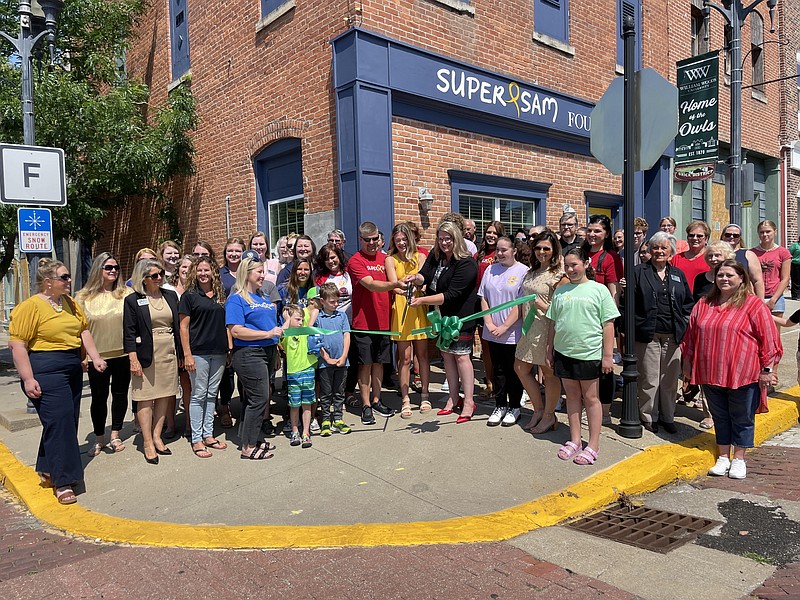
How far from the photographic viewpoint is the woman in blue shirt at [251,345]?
513cm

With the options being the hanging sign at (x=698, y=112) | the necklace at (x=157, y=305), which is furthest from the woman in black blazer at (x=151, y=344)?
the hanging sign at (x=698, y=112)

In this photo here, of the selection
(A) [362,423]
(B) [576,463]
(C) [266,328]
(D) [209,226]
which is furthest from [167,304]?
(D) [209,226]

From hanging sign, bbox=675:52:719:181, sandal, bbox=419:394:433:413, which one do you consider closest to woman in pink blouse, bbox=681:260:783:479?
sandal, bbox=419:394:433:413

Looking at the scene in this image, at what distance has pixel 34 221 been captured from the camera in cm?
691

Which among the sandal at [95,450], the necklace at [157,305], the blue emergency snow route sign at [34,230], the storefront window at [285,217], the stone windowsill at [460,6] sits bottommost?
the sandal at [95,450]

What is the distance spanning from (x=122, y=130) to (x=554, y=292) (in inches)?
344

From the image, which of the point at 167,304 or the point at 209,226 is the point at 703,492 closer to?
the point at 167,304

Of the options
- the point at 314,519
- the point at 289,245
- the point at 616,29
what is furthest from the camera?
the point at 616,29

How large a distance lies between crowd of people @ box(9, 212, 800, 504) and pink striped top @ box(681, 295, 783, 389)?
0.01 metres

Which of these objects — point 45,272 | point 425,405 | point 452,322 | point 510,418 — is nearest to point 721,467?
point 510,418

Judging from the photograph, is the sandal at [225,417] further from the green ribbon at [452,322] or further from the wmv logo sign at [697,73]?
the wmv logo sign at [697,73]

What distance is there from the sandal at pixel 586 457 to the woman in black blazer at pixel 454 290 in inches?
49.5

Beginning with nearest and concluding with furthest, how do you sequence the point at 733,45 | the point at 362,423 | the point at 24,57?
the point at 362,423 → the point at 24,57 → the point at 733,45

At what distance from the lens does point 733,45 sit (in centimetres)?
990
